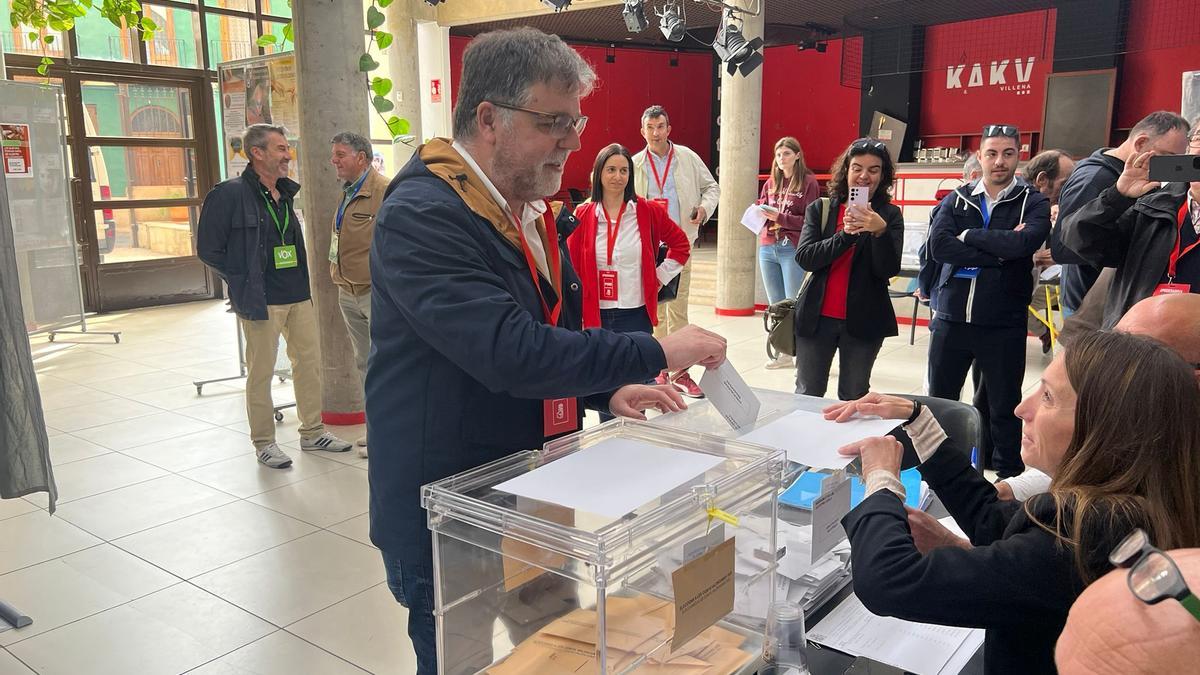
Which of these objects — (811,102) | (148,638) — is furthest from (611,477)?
(811,102)

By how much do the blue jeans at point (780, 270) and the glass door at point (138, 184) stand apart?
6953 mm

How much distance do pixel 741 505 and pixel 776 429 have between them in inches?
17.3

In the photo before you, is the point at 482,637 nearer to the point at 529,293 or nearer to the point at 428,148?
the point at 529,293

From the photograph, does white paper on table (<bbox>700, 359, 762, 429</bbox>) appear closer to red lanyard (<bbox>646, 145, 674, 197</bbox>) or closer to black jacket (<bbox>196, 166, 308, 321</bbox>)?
black jacket (<bbox>196, 166, 308, 321</bbox>)

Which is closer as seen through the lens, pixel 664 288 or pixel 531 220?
pixel 531 220

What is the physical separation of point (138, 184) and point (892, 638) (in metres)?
10.4

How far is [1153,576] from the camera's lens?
0.55 metres

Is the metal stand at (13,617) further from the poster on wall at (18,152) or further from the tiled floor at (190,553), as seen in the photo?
the poster on wall at (18,152)

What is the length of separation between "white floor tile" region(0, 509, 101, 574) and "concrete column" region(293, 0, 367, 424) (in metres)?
1.81

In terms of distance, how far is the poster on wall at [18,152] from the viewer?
7238 mm

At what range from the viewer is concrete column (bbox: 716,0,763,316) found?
333 inches

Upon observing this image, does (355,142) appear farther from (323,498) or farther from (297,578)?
(297,578)

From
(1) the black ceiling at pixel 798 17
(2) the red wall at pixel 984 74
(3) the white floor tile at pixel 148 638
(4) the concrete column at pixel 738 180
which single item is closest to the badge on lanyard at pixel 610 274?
(3) the white floor tile at pixel 148 638

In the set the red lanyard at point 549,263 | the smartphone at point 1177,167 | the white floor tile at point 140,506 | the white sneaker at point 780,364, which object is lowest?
the white floor tile at point 140,506
